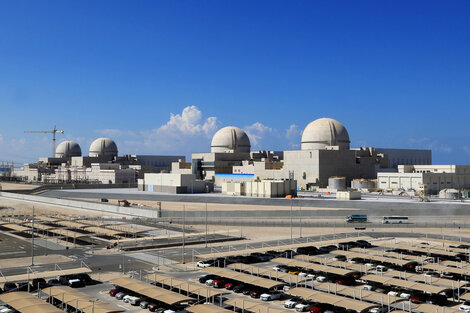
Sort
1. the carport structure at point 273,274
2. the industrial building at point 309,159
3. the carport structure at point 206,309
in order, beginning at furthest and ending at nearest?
the industrial building at point 309,159 < the carport structure at point 273,274 < the carport structure at point 206,309

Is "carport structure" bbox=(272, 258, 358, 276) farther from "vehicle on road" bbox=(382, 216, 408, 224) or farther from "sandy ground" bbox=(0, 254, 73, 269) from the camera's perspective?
"vehicle on road" bbox=(382, 216, 408, 224)

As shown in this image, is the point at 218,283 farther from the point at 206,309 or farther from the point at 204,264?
the point at 206,309

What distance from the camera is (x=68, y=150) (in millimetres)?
183875

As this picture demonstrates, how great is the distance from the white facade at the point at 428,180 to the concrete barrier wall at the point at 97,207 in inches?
1928

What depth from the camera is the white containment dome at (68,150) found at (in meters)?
184

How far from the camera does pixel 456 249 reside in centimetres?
4803

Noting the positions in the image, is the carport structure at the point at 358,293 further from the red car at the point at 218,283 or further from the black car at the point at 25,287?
the black car at the point at 25,287

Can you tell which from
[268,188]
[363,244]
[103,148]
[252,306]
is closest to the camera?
[252,306]

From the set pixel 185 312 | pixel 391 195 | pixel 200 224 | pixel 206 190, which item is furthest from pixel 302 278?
pixel 206 190

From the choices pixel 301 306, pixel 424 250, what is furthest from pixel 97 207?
pixel 301 306

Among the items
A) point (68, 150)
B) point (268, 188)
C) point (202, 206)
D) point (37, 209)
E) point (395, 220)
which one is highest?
point (68, 150)

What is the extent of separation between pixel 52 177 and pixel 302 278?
14097 cm

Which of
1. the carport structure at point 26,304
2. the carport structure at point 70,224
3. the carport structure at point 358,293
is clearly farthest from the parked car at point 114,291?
the carport structure at point 70,224

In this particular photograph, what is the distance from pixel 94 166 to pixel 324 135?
238 ft
